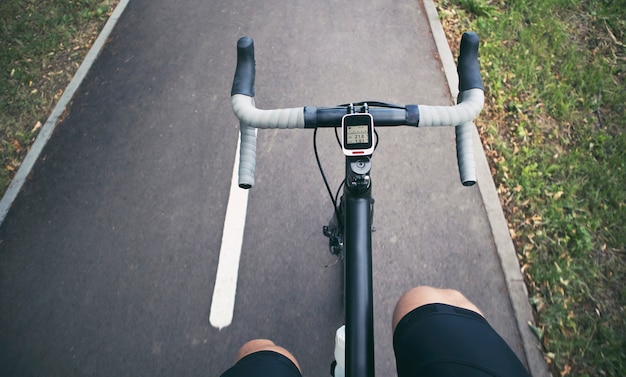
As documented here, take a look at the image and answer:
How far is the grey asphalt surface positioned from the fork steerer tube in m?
1.59

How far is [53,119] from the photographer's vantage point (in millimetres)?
4395

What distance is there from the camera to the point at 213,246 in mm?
3531

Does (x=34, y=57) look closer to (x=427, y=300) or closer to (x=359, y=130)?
(x=359, y=130)

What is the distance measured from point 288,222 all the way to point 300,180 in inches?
19.0

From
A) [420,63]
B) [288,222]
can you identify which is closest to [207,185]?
[288,222]

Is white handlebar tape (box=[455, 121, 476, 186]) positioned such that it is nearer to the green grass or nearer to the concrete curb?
the concrete curb

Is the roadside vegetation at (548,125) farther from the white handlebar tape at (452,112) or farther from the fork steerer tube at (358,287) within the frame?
the white handlebar tape at (452,112)

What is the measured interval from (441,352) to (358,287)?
1.54 feet

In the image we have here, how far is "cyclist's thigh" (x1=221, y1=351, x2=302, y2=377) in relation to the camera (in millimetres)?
1730

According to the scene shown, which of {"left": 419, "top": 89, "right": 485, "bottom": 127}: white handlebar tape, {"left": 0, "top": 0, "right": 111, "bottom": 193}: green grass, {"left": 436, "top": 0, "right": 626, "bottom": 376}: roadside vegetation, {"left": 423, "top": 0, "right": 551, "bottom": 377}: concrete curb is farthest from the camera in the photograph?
{"left": 0, "top": 0, "right": 111, "bottom": 193}: green grass

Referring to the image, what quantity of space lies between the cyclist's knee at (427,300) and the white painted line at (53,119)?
419 centimetres

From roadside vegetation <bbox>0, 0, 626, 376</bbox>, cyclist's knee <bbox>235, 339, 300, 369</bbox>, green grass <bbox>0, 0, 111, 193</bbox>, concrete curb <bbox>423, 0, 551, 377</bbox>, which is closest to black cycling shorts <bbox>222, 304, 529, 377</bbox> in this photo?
cyclist's knee <bbox>235, 339, 300, 369</bbox>

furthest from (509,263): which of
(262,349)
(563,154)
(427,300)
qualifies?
(262,349)

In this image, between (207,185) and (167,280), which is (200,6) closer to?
(207,185)
